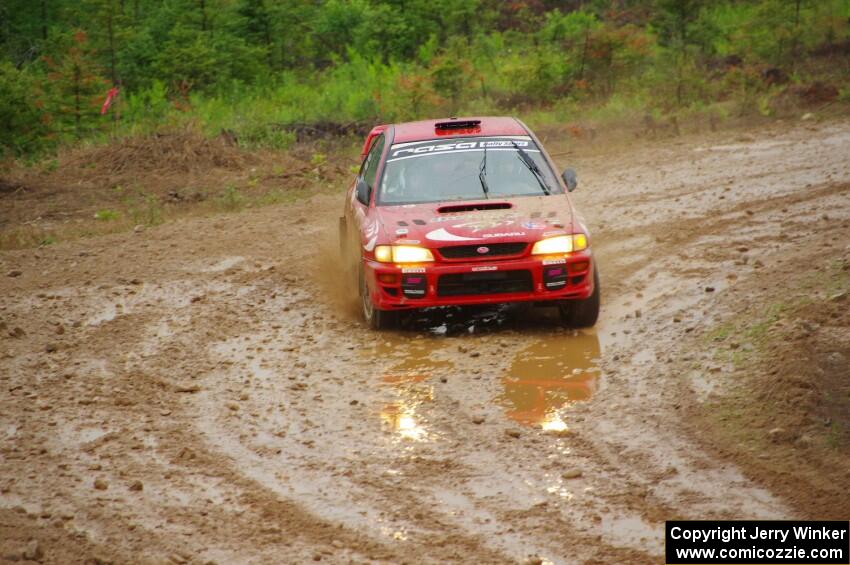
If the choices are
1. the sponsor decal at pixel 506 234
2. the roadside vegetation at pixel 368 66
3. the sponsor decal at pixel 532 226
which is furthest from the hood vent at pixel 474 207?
the roadside vegetation at pixel 368 66

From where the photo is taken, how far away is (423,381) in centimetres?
784

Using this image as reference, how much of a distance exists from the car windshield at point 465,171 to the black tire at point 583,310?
1049 mm

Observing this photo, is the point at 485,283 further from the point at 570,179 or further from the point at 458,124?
the point at 458,124

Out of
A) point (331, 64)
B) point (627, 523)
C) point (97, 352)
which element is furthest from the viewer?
point (331, 64)

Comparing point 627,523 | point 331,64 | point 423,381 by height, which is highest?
point 627,523

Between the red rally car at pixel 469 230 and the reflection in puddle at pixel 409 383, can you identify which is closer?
the reflection in puddle at pixel 409 383

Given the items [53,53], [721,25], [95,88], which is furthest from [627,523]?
[721,25]

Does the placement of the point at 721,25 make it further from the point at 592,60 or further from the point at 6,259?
the point at 6,259

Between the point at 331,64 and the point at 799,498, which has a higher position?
the point at 799,498

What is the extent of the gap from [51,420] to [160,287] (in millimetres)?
4152

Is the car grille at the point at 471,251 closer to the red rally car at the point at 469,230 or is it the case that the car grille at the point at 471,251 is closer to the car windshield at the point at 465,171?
the red rally car at the point at 469,230

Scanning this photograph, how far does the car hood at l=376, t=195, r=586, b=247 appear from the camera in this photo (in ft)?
28.6

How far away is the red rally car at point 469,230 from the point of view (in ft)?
28.6

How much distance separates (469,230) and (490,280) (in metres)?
0.43
